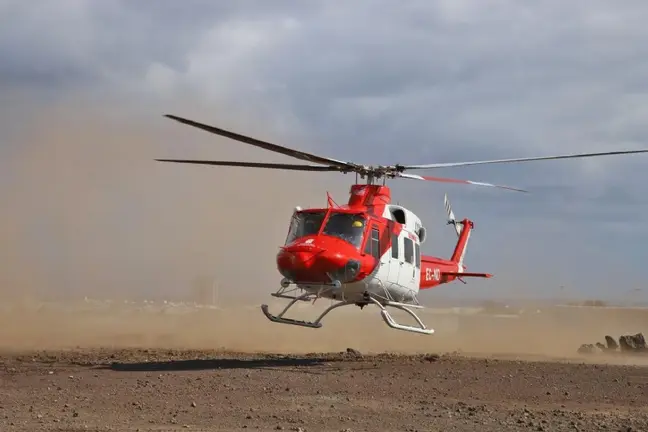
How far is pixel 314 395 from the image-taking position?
41.4ft

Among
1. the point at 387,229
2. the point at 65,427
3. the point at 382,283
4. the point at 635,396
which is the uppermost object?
the point at 387,229

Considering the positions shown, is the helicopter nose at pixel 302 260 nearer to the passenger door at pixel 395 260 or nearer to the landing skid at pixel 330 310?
the landing skid at pixel 330 310

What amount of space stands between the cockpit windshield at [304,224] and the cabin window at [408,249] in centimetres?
284

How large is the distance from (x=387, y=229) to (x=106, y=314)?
24.7m

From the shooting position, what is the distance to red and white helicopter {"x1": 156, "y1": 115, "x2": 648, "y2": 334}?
16156mm

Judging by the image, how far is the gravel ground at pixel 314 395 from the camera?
10.2 meters

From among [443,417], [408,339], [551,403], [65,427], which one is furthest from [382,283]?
[408,339]

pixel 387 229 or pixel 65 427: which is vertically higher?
pixel 387 229

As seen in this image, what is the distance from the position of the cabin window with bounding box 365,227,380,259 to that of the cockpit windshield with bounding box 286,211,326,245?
121 centimetres

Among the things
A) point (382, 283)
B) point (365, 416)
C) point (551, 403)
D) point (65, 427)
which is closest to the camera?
point (65, 427)

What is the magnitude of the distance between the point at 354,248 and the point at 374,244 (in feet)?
2.77

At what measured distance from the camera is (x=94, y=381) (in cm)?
1372

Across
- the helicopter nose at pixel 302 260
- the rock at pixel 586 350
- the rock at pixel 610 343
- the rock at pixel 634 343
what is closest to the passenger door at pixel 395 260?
the helicopter nose at pixel 302 260

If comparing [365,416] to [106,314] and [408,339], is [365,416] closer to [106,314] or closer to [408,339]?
[408,339]
